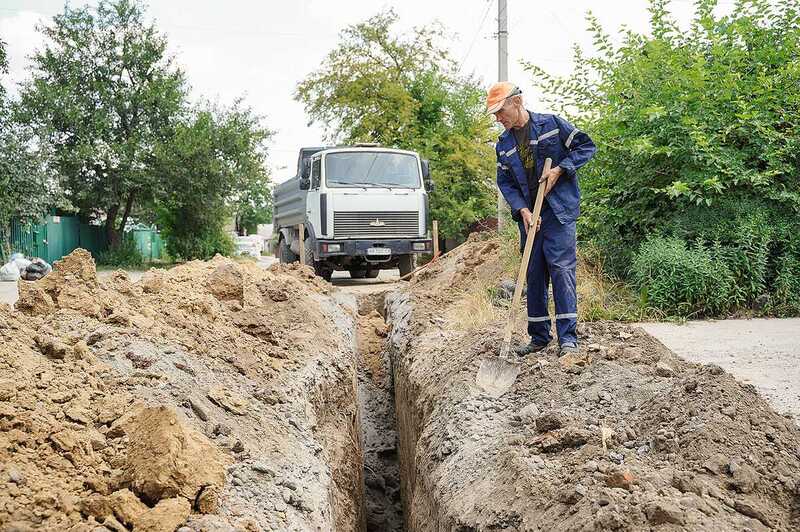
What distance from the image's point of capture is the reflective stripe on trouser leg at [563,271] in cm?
482

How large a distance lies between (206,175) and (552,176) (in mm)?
21225

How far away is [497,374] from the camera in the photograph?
4508 millimetres

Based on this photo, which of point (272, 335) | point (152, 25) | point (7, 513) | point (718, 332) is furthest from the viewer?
point (152, 25)

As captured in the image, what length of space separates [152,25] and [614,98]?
22056 mm

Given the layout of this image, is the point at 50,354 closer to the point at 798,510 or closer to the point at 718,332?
the point at 798,510

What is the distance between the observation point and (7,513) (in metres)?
2.20

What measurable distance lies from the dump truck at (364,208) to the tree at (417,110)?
318 inches

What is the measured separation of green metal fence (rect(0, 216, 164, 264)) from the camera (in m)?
19.9

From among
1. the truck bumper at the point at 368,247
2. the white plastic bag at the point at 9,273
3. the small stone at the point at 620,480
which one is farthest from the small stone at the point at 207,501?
the white plastic bag at the point at 9,273

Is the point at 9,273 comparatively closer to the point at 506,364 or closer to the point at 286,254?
the point at 286,254

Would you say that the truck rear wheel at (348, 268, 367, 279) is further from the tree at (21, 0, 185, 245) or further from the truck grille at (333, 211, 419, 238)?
the tree at (21, 0, 185, 245)

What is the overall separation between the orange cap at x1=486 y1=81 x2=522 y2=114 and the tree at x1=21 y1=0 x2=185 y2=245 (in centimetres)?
Result: 2115

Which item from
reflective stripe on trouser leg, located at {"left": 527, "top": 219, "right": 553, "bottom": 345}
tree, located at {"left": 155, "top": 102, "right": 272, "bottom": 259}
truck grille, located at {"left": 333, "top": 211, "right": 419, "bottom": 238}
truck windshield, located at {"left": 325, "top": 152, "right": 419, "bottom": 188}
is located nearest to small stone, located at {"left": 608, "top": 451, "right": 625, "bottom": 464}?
reflective stripe on trouser leg, located at {"left": 527, "top": 219, "right": 553, "bottom": 345}

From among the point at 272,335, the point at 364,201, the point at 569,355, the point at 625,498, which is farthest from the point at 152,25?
the point at 625,498
